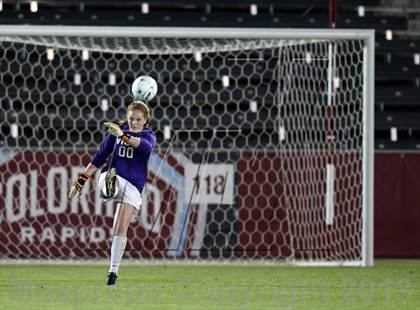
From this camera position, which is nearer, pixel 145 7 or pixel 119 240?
pixel 119 240

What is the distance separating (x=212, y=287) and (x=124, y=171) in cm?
116

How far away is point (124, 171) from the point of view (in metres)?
9.34

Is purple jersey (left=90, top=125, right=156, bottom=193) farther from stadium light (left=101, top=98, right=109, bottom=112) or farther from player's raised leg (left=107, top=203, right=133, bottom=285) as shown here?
stadium light (left=101, top=98, right=109, bottom=112)

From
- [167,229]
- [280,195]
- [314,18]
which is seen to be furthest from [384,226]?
[314,18]

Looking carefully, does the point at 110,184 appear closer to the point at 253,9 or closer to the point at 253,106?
the point at 253,106

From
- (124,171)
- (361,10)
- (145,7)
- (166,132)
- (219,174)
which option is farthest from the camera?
(361,10)

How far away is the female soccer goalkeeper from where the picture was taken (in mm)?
9117

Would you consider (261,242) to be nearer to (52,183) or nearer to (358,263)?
(358,263)

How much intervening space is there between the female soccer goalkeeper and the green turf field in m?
0.36

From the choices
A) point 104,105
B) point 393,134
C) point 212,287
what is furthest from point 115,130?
point 393,134

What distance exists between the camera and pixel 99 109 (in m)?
14.4

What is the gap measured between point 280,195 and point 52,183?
2485 millimetres

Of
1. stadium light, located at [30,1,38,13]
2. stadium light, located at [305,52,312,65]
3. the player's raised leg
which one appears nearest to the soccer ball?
the player's raised leg

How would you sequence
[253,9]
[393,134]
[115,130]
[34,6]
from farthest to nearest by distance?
[253,9]
[34,6]
[393,134]
[115,130]
